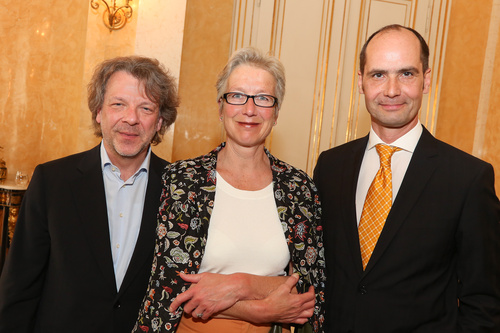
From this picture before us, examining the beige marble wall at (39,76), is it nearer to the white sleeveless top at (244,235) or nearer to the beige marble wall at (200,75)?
the beige marble wall at (200,75)

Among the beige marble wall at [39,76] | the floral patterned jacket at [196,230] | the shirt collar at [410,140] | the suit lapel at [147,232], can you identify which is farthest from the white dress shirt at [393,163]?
the beige marble wall at [39,76]

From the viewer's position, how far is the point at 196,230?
6.91ft

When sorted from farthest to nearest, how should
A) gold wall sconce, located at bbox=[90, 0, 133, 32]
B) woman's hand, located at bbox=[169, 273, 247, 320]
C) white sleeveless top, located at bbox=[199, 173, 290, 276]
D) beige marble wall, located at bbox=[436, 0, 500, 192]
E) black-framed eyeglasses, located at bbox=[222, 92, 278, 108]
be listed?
beige marble wall, located at bbox=[436, 0, 500, 192]
gold wall sconce, located at bbox=[90, 0, 133, 32]
black-framed eyeglasses, located at bbox=[222, 92, 278, 108]
white sleeveless top, located at bbox=[199, 173, 290, 276]
woman's hand, located at bbox=[169, 273, 247, 320]

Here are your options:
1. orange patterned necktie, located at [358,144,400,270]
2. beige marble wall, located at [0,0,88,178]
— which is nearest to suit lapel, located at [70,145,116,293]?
orange patterned necktie, located at [358,144,400,270]

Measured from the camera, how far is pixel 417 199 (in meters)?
2.11

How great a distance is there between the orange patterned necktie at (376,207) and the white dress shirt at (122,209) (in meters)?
0.99

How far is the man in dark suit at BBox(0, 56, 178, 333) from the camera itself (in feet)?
6.77

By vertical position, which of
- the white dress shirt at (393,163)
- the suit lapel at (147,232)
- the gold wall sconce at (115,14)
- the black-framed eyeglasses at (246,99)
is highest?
the gold wall sconce at (115,14)

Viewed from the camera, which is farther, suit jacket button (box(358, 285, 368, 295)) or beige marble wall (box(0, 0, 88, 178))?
beige marble wall (box(0, 0, 88, 178))

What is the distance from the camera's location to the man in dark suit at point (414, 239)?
2.03 metres

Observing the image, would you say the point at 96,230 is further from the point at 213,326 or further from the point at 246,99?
the point at 246,99

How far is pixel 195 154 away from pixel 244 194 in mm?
3343

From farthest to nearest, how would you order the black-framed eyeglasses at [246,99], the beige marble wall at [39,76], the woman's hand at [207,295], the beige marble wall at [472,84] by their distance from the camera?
the beige marble wall at [39,76] → the beige marble wall at [472,84] → the black-framed eyeglasses at [246,99] → the woman's hand at [207,295]

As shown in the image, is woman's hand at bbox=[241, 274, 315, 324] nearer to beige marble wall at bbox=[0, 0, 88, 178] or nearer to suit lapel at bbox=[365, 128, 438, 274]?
suit lapel at bbox=[365, 128, 438, 274]
